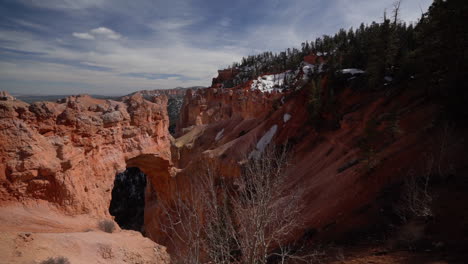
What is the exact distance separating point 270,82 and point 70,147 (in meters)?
93.9

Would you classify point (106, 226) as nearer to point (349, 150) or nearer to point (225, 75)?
point (349, 150)

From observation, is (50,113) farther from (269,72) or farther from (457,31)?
(269,72)

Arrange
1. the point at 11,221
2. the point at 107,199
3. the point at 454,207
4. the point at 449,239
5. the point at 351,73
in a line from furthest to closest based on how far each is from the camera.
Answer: the point at 351,73, the point at 107,199, the point at 11,221, the point at 454,207, the point at 449,239

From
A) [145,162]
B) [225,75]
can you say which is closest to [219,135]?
[145,162]

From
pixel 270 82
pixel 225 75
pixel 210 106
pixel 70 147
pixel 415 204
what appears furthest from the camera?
pixel 225 75

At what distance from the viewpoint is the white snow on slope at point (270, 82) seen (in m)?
92.8

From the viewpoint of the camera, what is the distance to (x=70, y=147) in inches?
480

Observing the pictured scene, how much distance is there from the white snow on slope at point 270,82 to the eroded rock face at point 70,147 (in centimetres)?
7817

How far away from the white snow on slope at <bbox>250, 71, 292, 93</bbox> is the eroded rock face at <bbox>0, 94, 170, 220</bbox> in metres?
78.2

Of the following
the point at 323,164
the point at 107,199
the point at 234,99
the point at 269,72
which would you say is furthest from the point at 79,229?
the point at 269,72

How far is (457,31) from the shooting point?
10.4 metres

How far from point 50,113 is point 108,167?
181 inches

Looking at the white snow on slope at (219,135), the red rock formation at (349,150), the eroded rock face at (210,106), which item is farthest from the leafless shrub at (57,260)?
the eroded rock face at (210,106)

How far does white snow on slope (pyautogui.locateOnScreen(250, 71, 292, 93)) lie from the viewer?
92.8m
